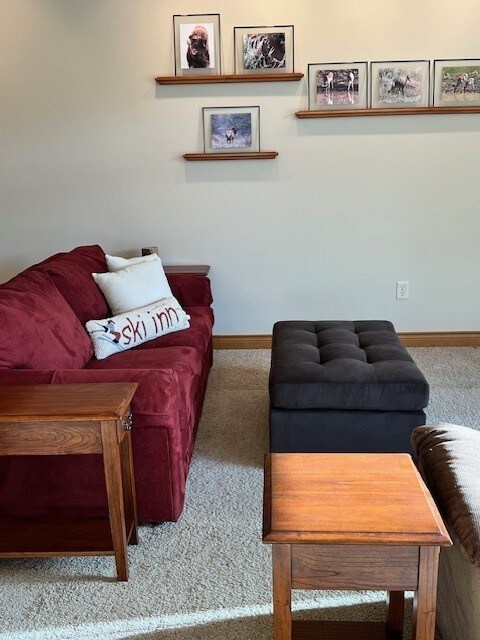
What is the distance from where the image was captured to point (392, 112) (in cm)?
374

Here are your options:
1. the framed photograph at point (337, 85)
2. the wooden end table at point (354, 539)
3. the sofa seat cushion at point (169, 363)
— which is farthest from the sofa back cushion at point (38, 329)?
the framed photograph at point (337, 85)

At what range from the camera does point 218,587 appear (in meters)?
1.88

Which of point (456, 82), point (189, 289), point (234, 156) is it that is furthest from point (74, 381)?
point (456, 82)

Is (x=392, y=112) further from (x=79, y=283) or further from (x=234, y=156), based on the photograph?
(x=79, y=283)

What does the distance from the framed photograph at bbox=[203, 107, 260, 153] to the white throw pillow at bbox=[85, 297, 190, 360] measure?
1226 mm

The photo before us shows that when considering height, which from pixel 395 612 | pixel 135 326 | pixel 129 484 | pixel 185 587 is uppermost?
pixel 135 326

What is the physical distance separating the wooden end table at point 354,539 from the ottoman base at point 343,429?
3.63 ft

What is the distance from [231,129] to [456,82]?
139 centimetres

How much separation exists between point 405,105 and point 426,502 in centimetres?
305

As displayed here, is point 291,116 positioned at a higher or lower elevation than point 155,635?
higher

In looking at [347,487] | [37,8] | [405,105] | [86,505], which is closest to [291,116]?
[405,105]

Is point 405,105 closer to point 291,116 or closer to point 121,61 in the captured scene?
point 291,116

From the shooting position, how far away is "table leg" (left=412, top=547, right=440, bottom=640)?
1193mm

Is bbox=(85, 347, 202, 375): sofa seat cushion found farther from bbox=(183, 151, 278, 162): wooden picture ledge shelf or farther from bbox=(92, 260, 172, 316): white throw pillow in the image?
bbox=(183, 151, 278, 162): wooden picture ledge shelf
